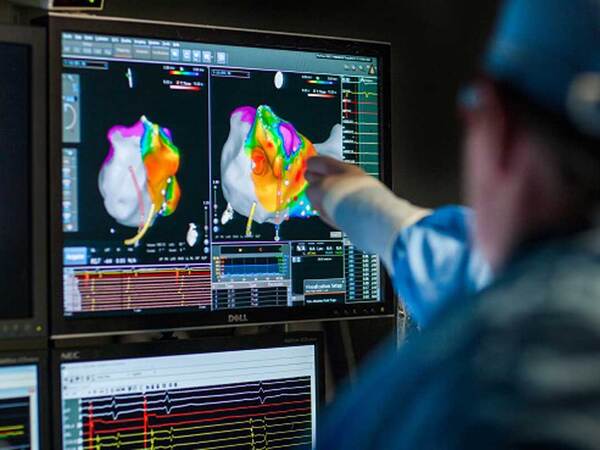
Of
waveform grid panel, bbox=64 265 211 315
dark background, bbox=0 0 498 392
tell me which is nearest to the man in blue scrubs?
waveform grid panel, bbox=64 265 211 315

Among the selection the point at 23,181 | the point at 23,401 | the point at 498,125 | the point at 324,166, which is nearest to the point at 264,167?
the point at 324,166

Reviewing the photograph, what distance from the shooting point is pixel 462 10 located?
1682 millimetres

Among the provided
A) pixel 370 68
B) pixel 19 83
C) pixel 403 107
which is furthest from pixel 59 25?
pixel 403 107

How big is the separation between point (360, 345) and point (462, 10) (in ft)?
2.12

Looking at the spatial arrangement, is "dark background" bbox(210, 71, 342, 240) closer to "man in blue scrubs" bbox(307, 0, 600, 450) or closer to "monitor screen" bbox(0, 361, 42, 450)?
"monitor screen" bbox(0, 361, 42, 450)

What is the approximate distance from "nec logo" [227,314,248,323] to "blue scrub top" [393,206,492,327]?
0.92ft

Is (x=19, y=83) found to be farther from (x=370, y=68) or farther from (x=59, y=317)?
(x=370, y=68)

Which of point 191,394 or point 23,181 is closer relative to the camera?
point 23,181

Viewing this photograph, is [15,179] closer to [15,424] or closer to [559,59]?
[15,424]

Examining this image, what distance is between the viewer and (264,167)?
1.30 metres

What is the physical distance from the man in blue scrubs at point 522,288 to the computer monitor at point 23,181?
654 millimetres

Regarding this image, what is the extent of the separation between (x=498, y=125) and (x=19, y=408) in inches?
32.0

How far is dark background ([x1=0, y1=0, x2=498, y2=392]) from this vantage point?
1521 millimetres

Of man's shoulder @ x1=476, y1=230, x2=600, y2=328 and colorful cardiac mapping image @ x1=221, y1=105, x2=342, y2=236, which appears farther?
colorful cardiac mapping image @ x1=221, y1=105, x2=342, y2=236
